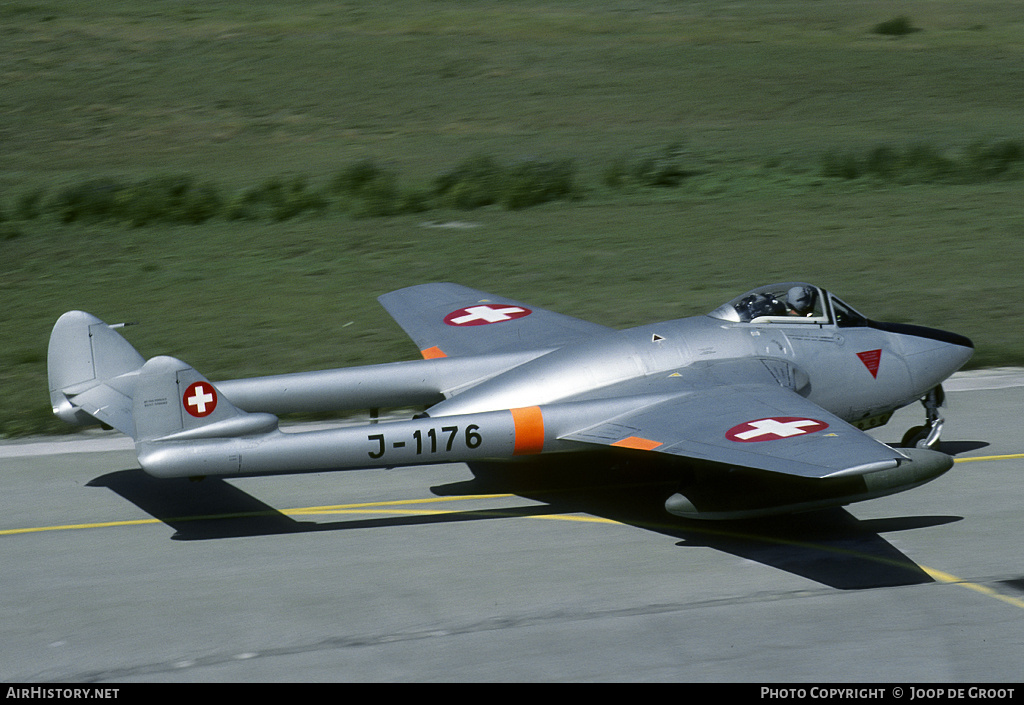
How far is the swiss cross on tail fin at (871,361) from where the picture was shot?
1348 cm

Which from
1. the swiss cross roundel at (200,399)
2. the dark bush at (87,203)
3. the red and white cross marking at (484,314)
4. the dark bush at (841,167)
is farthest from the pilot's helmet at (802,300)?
the dark bush at (87,203)

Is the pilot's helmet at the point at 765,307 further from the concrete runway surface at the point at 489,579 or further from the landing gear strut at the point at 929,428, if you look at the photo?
the concrete runway surface at the point at 489,579

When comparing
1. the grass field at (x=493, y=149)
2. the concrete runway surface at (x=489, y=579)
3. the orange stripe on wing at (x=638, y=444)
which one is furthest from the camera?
the grass field at (x=493, y=149)

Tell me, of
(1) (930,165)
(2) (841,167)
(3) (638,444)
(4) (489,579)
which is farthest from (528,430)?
(1) (930,165)

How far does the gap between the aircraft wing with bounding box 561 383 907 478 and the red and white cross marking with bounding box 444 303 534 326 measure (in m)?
4.26

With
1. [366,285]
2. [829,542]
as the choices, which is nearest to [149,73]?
[366,285]

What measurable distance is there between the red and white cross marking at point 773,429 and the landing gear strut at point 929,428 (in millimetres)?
3114

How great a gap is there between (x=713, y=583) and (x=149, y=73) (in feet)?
150

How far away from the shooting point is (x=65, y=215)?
2931 cm

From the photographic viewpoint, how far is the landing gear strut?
13.8m

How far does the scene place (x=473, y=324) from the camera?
52.5ft

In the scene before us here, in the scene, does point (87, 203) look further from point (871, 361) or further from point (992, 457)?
point (992, 457)

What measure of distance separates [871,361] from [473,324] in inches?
215
